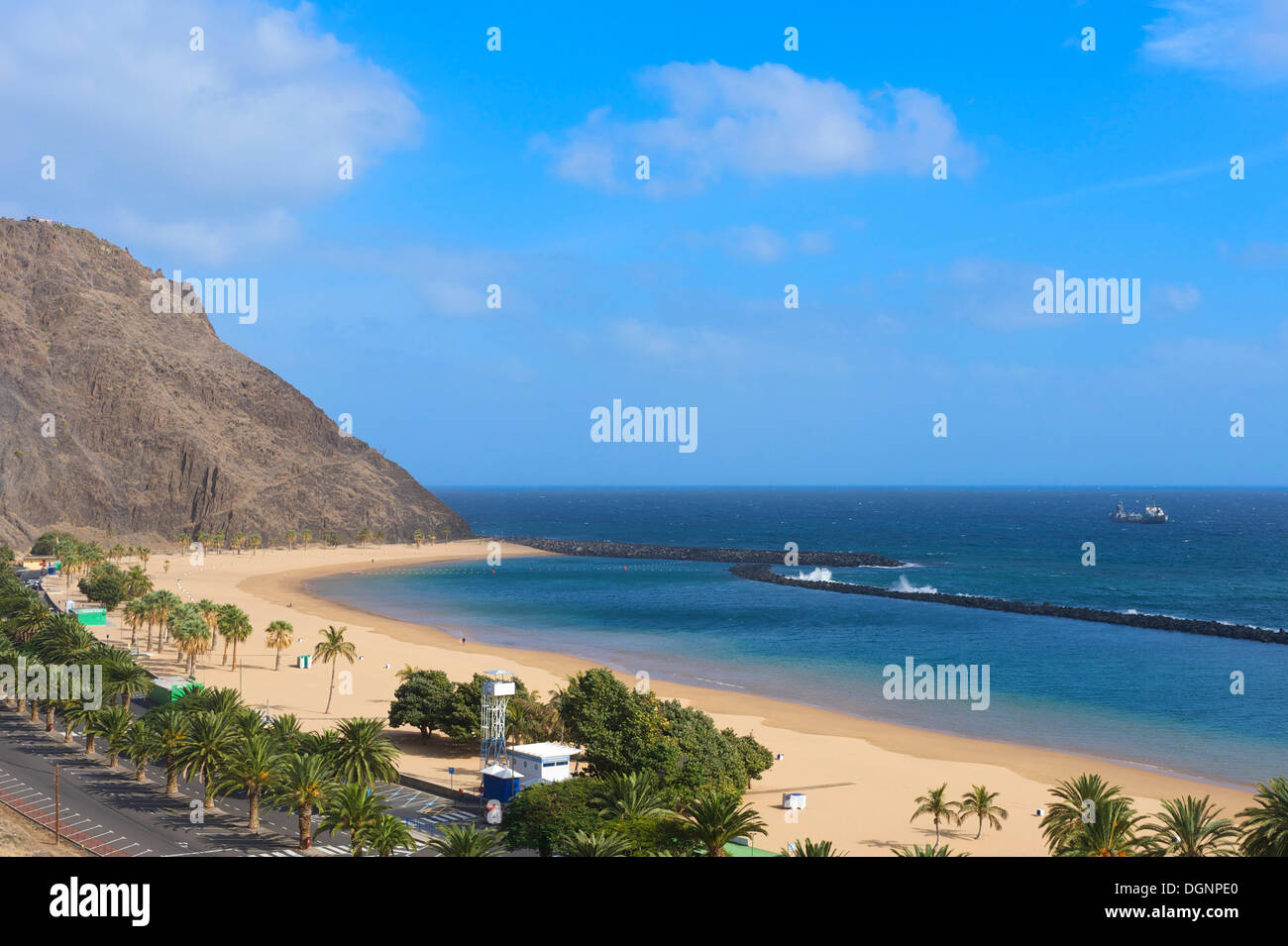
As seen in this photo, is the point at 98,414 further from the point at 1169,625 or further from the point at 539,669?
the point at 1169,625

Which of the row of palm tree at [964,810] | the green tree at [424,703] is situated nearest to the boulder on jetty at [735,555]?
the green tree at [424,703]

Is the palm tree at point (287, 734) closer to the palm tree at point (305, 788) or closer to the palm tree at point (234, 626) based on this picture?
the palm tree at point (305, 788)

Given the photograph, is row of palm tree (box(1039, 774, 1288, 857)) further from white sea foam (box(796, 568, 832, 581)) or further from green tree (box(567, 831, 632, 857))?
white sea foam (box(796, 568, 832, 581))

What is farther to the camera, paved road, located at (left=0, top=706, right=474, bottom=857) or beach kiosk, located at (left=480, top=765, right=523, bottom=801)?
beach kiosk, located at (left=480, top=765, right=523, bottom=801)

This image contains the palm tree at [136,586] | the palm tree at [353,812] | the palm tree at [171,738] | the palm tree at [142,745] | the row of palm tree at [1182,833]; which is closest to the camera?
the row of palm tree at [1182,833]

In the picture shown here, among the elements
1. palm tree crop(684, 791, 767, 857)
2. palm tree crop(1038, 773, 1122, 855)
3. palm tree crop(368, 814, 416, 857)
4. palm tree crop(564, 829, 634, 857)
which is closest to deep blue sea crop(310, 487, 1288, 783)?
palm tree crop(1038, 773, 1122, 855)

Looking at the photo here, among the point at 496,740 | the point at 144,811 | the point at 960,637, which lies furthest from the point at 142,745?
the point at 960,637
